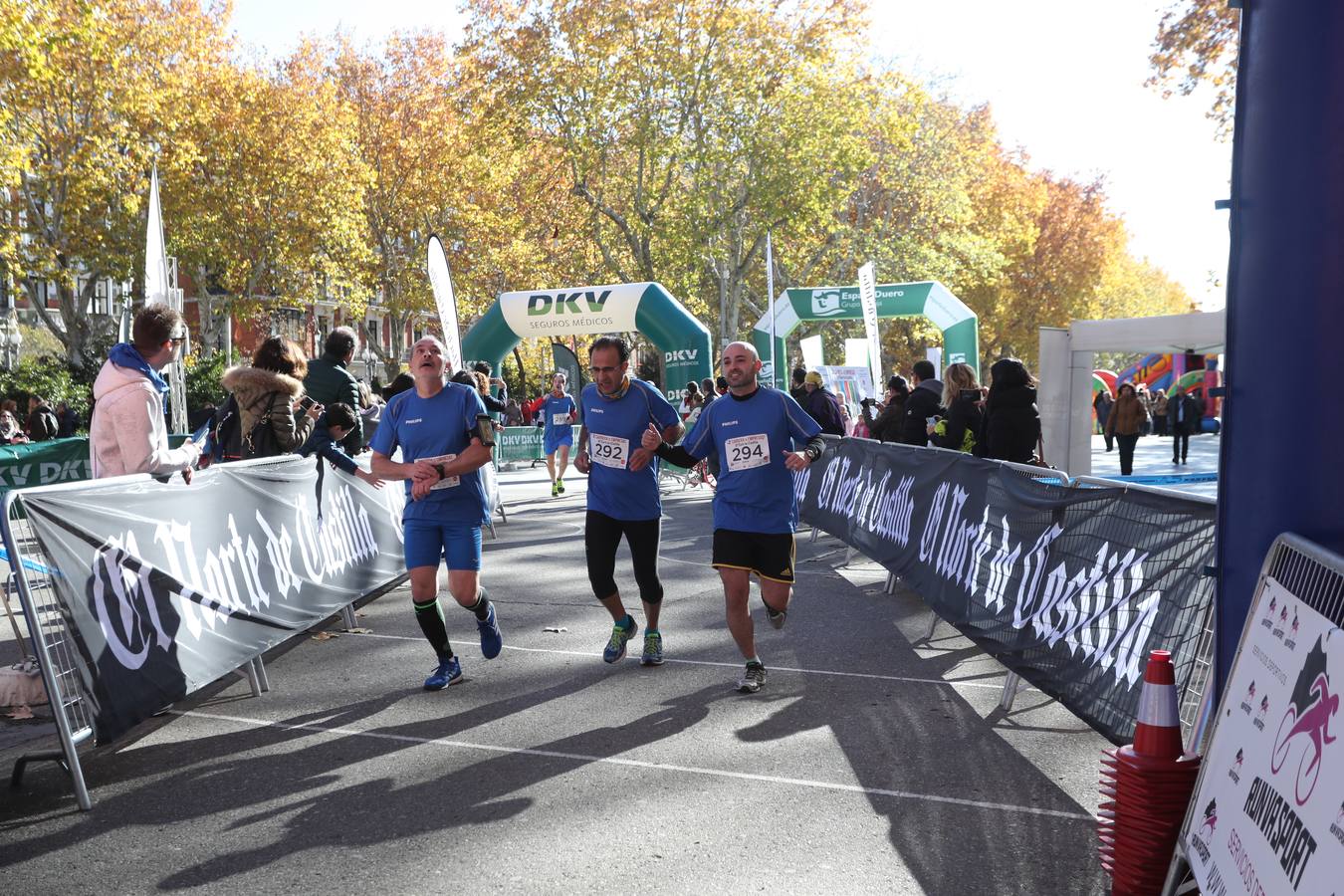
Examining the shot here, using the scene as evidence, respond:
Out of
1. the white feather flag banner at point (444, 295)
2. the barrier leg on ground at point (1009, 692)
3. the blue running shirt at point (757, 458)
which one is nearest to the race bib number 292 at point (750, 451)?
the blue running shirt at point (757, 458)

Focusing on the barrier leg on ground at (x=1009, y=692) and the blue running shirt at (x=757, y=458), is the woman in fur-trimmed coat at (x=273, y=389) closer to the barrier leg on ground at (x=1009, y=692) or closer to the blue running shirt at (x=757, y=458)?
the blue running shirt at (x=757, y=458)

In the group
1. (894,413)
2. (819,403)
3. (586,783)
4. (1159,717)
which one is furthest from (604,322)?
(1159,717)

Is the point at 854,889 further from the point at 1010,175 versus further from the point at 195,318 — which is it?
the point at 195,318

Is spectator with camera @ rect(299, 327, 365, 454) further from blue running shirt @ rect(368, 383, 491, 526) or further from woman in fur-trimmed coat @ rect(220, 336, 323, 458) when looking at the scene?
blue running shirt @ rect(368, 383, 491, 526)

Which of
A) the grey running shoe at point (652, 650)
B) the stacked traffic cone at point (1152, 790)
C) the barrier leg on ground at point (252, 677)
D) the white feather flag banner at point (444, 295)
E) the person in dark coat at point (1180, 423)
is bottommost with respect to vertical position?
the person in dark coat at point (1180, 423)

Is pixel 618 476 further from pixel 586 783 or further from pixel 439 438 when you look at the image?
pixel 586 783

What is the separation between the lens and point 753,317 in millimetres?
50938

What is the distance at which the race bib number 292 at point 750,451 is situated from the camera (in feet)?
21.5

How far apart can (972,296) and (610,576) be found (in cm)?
4932

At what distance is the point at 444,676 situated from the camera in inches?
261

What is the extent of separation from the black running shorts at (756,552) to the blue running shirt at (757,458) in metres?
0.04

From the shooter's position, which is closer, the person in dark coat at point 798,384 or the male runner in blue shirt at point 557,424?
the person in dark coat at point 798,384

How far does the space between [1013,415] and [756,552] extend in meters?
3.97

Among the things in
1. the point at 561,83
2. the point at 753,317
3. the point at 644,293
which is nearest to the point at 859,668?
the point at 644,293
